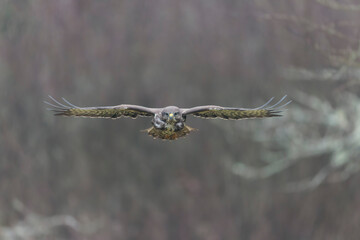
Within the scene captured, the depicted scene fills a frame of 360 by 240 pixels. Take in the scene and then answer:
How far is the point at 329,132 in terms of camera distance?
461 inches

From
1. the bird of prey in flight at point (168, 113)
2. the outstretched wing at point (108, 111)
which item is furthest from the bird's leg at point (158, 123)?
the outstretched wing at point (108, 111)

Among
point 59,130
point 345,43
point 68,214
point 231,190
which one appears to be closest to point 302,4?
point 345,43

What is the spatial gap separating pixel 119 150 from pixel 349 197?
5.04 meters

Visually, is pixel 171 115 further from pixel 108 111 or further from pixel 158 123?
pixel 108 111

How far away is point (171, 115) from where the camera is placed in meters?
3.65

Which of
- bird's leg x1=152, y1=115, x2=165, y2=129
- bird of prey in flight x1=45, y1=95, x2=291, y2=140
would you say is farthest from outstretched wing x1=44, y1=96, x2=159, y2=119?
bird's leg x1=152, y1=115, x2=165, y2=129

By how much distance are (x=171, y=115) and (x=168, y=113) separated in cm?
4

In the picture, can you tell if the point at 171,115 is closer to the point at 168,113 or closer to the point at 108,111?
the point at 168,113

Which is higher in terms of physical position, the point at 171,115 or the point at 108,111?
the point at 108,111

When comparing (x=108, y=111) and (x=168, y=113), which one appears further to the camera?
(x=108, y=111)

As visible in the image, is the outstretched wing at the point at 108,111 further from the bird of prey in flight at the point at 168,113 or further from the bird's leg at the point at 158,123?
the bird's leg at the point at 158,123

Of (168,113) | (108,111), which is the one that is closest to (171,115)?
(168,113)

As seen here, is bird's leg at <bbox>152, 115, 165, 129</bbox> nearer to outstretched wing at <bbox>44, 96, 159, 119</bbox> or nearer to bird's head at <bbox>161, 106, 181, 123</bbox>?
bird's head at <bbox>161, 106, 181, 123</bbox>

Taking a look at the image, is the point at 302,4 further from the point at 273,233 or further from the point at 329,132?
the point at 273,233
